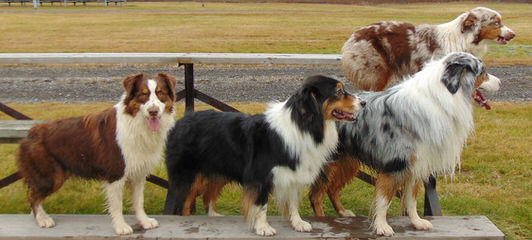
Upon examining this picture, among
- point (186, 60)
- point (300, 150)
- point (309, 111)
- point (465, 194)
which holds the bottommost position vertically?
point (465, 194)

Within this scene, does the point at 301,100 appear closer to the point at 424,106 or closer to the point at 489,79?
the point at 424,106

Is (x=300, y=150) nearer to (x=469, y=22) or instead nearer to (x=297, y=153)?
(x=297, y=153)

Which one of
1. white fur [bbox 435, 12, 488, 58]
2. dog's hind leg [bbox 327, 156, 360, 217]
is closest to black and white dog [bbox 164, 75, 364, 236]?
dog's hind leg [bbox 327, 156, 360, 217]

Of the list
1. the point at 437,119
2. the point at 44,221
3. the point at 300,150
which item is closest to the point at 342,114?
the point at 300,150

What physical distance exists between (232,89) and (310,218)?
6708 millimetres

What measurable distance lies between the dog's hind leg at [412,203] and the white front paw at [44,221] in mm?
2844

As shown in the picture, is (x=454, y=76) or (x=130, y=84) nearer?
(x=130, y=84)

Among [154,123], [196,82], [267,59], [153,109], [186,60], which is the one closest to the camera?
[153,109]

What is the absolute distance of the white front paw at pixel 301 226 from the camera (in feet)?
13.5

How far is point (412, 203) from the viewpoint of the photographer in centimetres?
429

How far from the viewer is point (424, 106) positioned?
3967 mm

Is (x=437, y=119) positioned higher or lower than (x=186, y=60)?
lower

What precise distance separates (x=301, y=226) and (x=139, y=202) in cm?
132

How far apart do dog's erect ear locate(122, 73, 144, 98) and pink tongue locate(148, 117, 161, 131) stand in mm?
242
